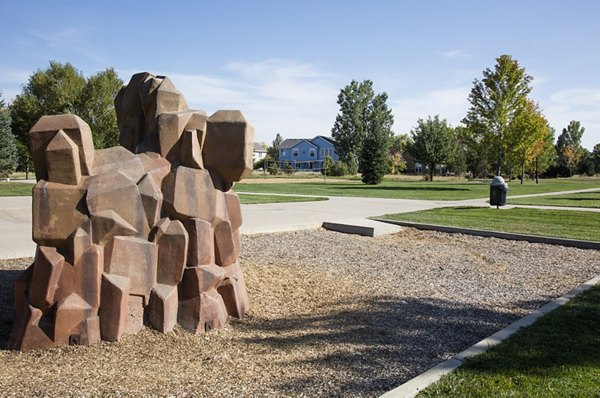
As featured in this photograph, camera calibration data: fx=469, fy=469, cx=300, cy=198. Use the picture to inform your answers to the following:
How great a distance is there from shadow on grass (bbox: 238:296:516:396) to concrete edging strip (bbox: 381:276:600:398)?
160 millimetres

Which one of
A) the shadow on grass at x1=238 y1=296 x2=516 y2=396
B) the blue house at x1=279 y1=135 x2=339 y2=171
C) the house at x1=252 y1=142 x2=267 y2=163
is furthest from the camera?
the house at x1=252 y1=142 x2=267 y2=163

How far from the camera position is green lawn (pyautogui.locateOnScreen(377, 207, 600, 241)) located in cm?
1168

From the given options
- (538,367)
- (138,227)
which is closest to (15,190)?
(138,227)

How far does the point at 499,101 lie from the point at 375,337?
32.4 m

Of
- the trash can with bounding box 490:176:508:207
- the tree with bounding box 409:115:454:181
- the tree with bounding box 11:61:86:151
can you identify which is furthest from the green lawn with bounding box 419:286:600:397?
the tree with bounding box 409:115:454:181

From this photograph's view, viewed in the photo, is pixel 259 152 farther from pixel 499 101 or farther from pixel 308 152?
pixel 499 101

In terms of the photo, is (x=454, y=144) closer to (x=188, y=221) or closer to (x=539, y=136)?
(x=539, y=136)

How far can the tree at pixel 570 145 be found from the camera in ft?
249

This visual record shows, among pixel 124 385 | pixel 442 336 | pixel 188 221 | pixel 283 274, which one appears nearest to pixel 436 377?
pixel 442 336

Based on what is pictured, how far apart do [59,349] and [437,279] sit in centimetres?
533

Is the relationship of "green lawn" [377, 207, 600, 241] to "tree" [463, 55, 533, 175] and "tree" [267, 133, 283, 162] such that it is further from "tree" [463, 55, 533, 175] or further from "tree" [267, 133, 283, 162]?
"tree" [267, 133, 283, 162]

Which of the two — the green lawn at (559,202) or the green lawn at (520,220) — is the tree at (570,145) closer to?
the green lawn at (559,202)

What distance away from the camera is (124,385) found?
3469 millimetres

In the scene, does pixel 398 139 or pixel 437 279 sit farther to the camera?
pixel 398 139
